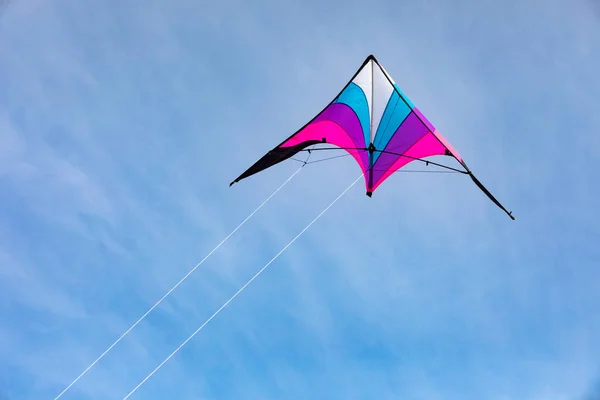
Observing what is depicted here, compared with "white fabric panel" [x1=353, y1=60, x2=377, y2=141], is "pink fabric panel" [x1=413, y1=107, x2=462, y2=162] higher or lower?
lower

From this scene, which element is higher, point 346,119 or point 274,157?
point 274,157

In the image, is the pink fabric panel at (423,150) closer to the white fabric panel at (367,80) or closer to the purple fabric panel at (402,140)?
the purple fabric panel at (402,140)

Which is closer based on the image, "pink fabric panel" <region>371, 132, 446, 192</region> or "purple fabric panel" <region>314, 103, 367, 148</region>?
"pink fabric panel" <region>371, 132, 446, 192</region>

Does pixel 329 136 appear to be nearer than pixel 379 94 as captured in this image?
No

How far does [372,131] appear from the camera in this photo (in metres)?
8.72

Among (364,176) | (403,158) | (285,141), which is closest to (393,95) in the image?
(403,158)

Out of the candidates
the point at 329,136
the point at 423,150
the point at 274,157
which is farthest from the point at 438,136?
the point at 274,157

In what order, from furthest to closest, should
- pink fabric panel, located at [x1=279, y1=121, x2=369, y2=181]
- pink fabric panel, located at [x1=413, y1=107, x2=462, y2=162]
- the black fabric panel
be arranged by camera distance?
1. pink fabric panel, located at [x1=279, y1=121, x2=369, y2=181]
2. the black fabric panel
3. pink fabric panel, located at [x1=413, y1=107, x2=462, y2=162]

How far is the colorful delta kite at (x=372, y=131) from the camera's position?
805cm

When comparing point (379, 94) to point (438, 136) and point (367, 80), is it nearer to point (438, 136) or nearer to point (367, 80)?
point (367, 80)

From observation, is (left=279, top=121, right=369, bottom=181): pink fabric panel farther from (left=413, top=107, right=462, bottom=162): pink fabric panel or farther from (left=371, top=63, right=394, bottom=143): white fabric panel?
(left=413, top=107, right=462, bottom=162): pink fabric panel

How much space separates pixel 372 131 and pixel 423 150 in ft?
4.09

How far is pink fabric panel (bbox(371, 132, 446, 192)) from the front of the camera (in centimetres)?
784

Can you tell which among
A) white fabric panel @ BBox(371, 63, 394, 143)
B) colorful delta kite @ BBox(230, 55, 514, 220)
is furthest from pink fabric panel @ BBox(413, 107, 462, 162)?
white fabric panel @ BBox(371, 63, 394, 143)
